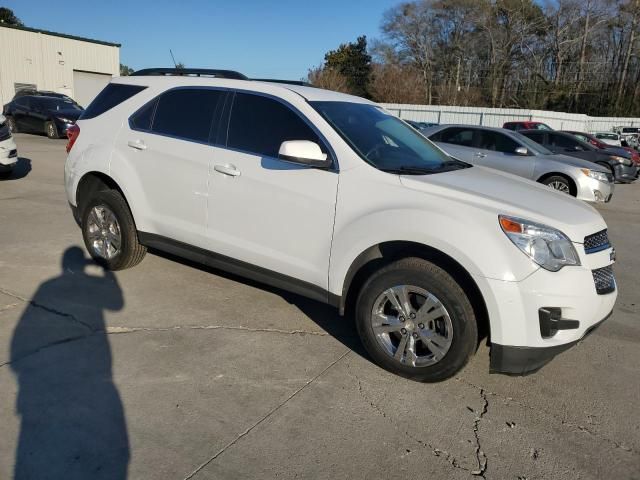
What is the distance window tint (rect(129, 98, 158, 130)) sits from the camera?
4.77 meters

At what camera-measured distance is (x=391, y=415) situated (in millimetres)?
3104

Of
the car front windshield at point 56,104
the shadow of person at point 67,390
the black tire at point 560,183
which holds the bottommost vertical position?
the shadow of person at point 67,390

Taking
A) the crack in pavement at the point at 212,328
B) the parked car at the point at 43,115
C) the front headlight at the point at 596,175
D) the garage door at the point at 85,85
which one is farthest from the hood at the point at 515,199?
the garage door at the point at 85,85

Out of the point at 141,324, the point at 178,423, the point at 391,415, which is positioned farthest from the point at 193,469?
the point at 141,324

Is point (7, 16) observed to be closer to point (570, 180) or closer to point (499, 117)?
point (499, 117)

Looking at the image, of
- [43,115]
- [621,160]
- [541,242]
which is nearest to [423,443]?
[541,242]

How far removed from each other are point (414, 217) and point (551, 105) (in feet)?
212

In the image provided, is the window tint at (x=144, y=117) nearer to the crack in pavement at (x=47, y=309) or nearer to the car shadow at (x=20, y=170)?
the crack in pavement at (x=47, y=309)

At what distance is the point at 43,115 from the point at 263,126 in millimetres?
18529

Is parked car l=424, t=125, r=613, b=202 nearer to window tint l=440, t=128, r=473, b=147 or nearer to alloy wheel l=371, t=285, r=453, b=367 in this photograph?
window tint l=440, t=128, r=473, b=147

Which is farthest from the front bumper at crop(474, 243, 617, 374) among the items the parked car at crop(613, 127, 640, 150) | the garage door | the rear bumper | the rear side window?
the garage door

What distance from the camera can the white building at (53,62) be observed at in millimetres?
30328

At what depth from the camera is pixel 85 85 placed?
34.6 metres

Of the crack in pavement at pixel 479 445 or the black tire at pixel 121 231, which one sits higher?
the black tire at pixel 121 231
